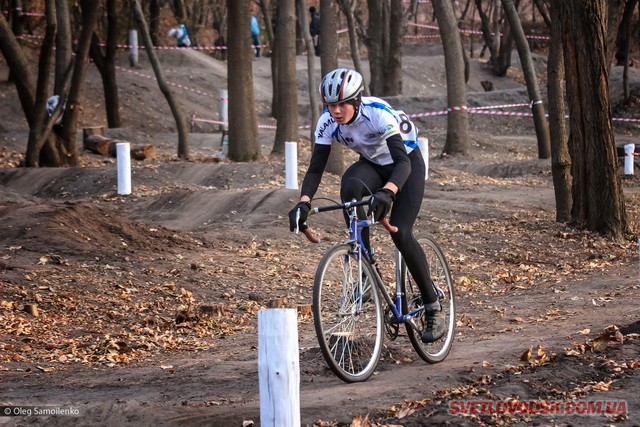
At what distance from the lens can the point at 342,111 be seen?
23.7 ft

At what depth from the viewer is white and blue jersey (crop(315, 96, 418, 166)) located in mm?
7355

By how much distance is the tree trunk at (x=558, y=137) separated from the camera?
55.7ft

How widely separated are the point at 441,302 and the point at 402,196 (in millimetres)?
1161

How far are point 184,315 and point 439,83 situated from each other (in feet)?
115

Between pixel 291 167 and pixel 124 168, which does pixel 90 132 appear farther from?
pixel 291 167

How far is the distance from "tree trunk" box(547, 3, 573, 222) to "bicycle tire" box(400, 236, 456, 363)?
8700 mm

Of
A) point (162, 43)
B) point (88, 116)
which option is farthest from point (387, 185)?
point (162, 43)

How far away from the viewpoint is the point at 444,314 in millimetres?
8039

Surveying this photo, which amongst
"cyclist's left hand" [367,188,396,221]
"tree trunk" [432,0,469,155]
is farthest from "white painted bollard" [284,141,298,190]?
"cyclist's left hand" [367,188,396,221]

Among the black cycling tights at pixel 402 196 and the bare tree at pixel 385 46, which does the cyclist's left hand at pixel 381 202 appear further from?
the bare tree at pixel 385 46

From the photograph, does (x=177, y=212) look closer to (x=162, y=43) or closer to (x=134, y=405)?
(x=134, y=405)

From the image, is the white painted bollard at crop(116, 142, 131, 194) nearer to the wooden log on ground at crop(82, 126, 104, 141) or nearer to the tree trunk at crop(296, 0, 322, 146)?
the tree trunk at crop(296, 0, 322, 146)

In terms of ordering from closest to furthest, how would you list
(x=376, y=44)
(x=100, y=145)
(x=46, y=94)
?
(x=46, y=94) < (x=100, y=145) < (x=376, y=44)

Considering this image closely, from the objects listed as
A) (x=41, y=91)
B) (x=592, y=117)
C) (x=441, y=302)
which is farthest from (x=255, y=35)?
(x=441, y=302)
